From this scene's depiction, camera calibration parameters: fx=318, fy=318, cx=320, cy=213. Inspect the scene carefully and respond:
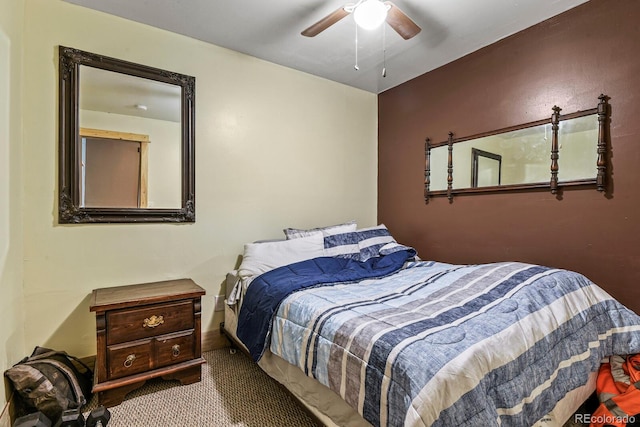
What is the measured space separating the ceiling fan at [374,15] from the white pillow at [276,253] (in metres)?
1.58

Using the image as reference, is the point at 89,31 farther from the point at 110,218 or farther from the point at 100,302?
the point at 100,302

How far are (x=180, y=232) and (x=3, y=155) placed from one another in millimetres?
1120

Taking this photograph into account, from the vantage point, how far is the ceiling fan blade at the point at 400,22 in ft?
5.83

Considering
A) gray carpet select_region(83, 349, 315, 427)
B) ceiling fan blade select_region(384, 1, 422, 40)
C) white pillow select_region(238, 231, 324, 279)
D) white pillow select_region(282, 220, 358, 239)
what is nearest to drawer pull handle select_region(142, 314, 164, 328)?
gray carpet select_region(83, 349, 315, 427)

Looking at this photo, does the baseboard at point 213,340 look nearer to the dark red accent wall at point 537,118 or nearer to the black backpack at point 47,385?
the black backpack at point 47,385

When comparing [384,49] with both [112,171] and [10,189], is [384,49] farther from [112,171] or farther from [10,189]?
[10,189]

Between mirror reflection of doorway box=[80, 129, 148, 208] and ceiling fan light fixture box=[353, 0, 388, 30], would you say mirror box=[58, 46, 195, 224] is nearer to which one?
mirror reflection of doorway box=[80, 129, 148, 208]

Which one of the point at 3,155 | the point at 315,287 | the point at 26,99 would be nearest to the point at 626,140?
the point at 315,287

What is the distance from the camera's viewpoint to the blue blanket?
1893 millimetres

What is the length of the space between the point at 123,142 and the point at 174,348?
1.49 meters

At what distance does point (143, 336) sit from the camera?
6.47 ft

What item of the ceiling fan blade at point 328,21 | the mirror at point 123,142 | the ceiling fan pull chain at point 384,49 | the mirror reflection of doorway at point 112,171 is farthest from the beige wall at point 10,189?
the ceiling fan pull chain at point 384,49

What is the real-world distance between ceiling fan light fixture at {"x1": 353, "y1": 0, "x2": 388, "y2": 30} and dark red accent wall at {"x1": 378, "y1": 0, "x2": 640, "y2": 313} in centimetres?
139

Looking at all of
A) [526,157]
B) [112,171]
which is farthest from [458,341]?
[112,171]
